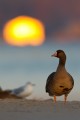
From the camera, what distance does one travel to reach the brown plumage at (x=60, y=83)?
698 inches

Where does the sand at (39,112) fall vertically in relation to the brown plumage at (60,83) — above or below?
below

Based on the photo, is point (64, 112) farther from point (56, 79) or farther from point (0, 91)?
point (0, 91)

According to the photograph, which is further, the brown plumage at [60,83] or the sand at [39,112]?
the brown plumage at [60,83]

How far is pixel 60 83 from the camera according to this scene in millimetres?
17734

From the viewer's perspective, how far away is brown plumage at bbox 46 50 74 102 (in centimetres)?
1773

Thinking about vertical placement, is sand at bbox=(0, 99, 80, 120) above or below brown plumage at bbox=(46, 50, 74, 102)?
below

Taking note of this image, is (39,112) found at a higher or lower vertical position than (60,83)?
lower

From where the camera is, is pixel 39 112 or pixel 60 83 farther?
pixel 60 83

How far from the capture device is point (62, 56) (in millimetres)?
18734

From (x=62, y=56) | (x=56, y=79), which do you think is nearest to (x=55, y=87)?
(x=56, y=79)

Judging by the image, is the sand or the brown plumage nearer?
the sand

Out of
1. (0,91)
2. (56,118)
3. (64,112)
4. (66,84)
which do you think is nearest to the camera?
(56,118)

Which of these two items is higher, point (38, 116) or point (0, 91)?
point (38, 116)

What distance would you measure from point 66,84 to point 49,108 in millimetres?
2231
